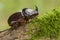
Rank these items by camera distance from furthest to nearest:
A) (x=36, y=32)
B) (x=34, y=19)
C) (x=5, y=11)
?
(x=5, y=11) → (x=34, y=19) → (x=36, y=32)

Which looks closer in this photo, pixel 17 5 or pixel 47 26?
pixel 47 26

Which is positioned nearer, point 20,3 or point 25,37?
point 25,37

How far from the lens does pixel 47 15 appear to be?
227cm

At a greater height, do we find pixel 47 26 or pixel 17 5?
pixel 47 26

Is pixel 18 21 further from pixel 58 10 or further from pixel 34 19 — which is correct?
pixel 58 10

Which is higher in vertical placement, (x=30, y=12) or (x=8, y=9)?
(x=30, y=12)

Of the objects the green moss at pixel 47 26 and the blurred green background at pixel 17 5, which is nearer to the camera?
the green moss at pixel 47 26

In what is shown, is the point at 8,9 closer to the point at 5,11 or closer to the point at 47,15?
the point at 5,11

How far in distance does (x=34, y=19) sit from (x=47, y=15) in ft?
0.55

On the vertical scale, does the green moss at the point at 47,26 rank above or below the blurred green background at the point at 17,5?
above

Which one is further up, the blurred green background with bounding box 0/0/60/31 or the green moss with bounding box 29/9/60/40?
the green moss with bounding box 29/9/60/40

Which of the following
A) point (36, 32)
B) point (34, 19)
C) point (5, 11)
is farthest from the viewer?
point (5, 11)

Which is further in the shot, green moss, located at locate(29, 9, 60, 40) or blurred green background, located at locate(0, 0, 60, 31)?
blurred green background, located at locate(0, 0, 60, 31)

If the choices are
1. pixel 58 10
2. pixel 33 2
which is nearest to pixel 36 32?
pixel 58 10
